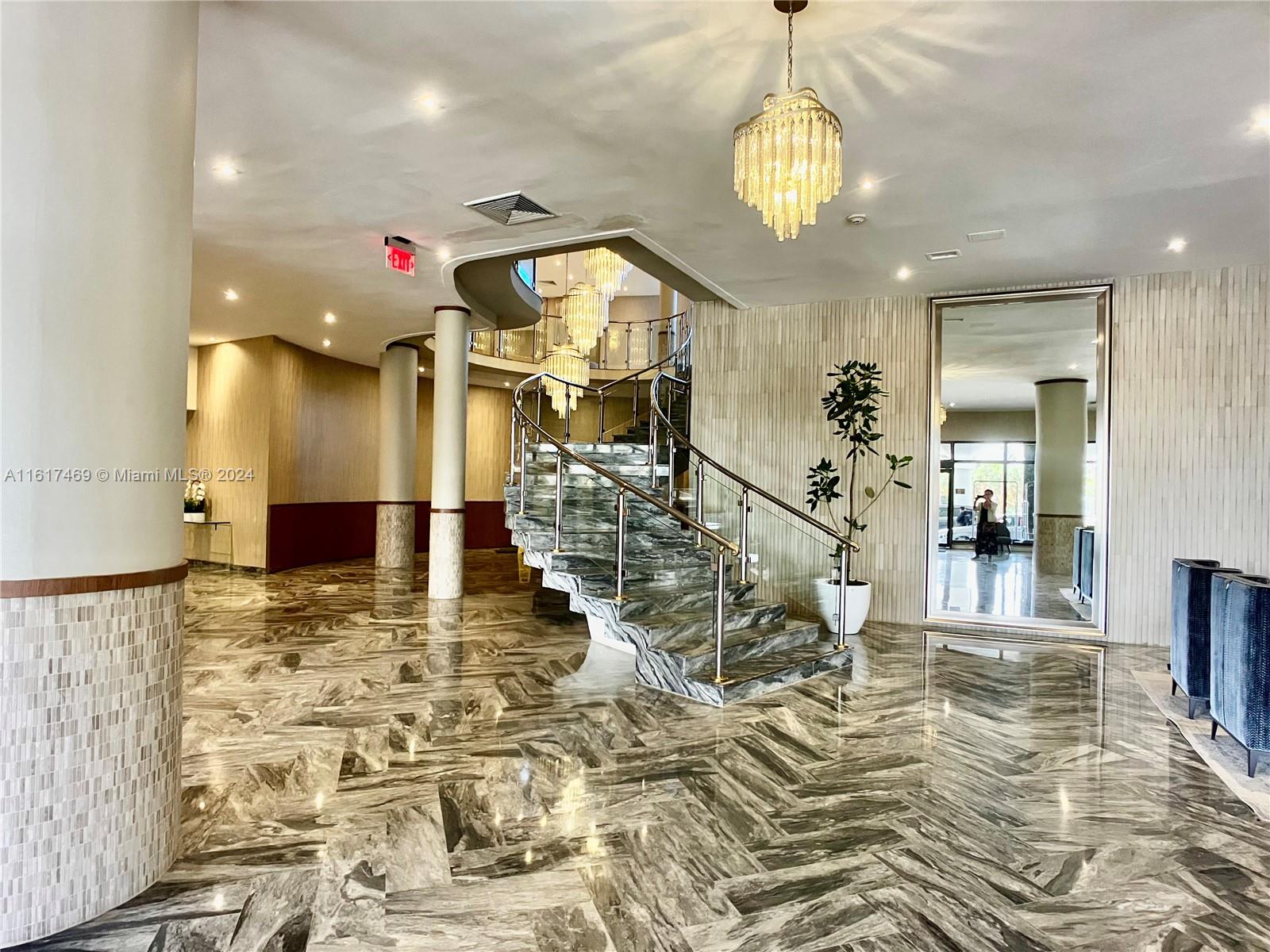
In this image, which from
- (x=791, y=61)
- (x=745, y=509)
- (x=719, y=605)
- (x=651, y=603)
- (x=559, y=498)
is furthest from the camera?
(x=745, y=509)

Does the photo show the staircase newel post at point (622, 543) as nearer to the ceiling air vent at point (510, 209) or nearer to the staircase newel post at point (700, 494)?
the staircase newel post at point (700, 494)

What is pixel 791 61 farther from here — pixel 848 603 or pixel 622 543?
pixel 848 603

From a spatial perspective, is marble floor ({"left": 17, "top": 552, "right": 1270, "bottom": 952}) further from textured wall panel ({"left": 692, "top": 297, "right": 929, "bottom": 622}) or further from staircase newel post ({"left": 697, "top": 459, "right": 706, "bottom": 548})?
staircase newel post ({"left": 697, "top": 459, "right": 706, "bottom": 548})

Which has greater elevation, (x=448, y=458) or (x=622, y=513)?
(x=448, y=458)

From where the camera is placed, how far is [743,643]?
539 cm

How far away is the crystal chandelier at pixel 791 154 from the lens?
3387 millimetres

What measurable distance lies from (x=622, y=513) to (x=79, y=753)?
4.07 metres

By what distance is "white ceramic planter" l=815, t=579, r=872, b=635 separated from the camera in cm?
708

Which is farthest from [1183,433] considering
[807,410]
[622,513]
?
[622,513]

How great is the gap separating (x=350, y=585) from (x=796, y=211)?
829 centimetres

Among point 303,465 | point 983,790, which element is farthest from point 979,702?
point 303,465

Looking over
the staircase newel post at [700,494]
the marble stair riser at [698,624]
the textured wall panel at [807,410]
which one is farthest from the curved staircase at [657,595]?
the textured wall panel at [807,410]

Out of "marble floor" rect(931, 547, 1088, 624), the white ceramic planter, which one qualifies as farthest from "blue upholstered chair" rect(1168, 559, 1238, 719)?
"marble floor" rect(931, 547, 1088, 624)

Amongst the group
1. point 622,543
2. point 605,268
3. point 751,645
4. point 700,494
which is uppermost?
point 605,268
